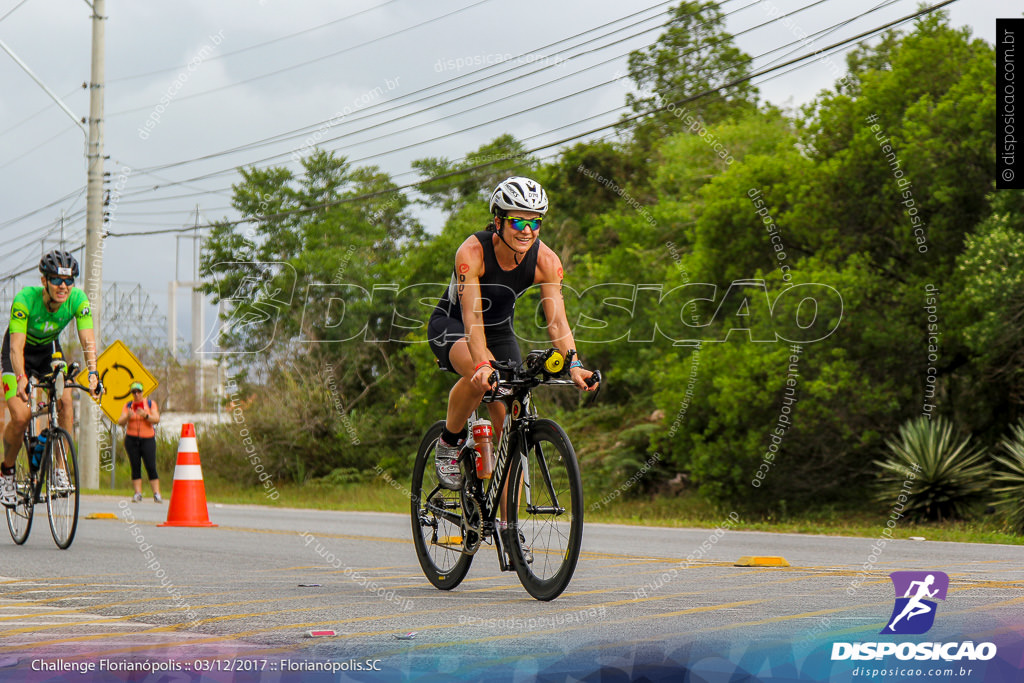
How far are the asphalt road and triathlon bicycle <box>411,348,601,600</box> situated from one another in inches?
8.8

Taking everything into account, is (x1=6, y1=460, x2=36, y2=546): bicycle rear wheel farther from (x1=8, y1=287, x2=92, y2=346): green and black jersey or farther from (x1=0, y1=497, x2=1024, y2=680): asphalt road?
(x1=8, y1=287, x2=92, y2=346): green and black jersey

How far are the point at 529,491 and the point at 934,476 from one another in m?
12.8

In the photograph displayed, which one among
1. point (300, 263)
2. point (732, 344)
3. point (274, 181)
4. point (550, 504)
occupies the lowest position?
point (550, 504)

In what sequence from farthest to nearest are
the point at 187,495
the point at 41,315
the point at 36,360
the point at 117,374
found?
the point at 117,374 < the point at 187,495 < the point at 36,360 < the point at 41,315

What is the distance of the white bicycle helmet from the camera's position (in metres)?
6.10

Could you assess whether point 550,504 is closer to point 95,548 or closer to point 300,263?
point 95,548

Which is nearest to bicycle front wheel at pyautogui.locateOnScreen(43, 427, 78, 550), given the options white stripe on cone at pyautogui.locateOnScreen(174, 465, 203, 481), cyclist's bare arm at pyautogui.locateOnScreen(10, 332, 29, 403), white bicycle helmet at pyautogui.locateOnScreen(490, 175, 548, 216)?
cyclist's bare arm at pyautogui.locateOnScreen(10, 332, 29, 403)

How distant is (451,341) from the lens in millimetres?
6441

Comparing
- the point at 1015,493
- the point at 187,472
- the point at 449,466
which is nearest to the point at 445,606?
the point at 449,466

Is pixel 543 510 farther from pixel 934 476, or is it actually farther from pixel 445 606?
pixel 934 476

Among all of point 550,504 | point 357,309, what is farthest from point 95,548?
point 357,309

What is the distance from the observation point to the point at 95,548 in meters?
10.2

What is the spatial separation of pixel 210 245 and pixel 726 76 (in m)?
18.9

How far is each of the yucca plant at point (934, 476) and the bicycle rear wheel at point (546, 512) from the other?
12031mm
